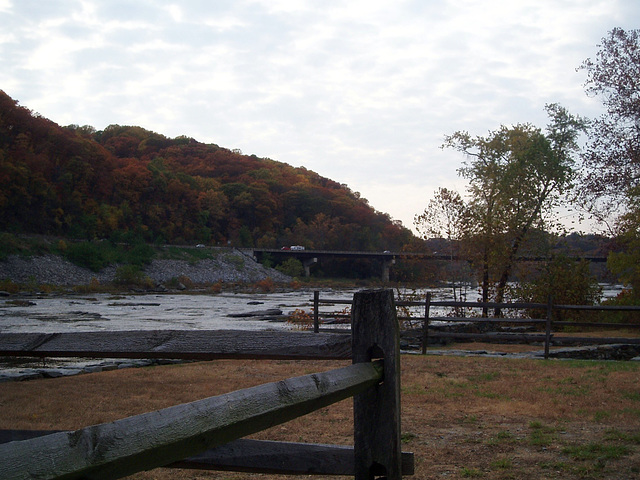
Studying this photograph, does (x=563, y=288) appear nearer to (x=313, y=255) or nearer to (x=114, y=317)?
(x=114, y=317)

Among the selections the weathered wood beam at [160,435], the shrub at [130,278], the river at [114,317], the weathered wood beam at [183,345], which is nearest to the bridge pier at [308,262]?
the shrub at [130,278]

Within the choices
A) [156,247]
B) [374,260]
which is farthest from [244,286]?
[374,260]

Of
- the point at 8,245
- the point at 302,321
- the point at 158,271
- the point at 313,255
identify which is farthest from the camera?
the point at 313,255

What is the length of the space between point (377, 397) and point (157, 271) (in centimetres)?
6206

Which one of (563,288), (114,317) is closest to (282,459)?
(563,288)

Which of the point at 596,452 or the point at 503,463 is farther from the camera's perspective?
the point at 596,452

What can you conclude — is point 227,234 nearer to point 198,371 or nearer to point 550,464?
point 198,371

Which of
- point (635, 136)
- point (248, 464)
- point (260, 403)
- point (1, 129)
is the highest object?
point (1, 129)

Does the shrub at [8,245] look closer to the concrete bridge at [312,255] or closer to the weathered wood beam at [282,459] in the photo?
the concrete bridge at [312,255]

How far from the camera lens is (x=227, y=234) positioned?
101 m

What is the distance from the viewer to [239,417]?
6.25 ft

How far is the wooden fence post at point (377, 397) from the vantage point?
270 cm

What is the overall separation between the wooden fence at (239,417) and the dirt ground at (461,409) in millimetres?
1984

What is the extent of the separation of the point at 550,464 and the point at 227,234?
97.8 meters
